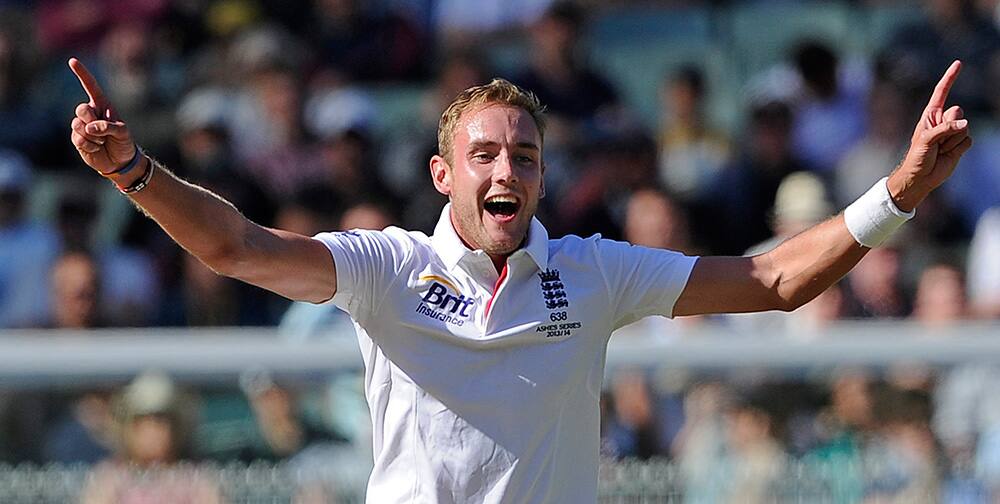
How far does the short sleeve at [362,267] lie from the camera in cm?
467

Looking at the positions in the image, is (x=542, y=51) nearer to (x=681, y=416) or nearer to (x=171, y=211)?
(x=681, y=416)

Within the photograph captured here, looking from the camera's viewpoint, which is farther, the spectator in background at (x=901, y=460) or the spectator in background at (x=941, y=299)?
the spectator in background at (x=941, y=299)

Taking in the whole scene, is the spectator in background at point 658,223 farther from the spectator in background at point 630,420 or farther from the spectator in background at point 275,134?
the spectator in background at point 275,134

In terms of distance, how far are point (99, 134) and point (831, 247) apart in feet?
6.53

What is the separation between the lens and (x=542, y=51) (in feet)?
35.3

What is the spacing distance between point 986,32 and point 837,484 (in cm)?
474

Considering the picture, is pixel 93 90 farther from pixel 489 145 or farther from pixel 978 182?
pixel 978 182

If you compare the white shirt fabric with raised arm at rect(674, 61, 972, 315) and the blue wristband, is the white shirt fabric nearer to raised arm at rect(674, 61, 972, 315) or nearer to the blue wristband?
raised arm at rect(674, 61, 972, 315)

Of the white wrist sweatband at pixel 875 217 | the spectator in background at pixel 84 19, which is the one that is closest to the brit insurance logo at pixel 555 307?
the white wrist sweatband at pixel 875 217

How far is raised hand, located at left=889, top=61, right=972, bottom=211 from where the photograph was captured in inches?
184

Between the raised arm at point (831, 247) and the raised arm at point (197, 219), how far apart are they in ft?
3.58

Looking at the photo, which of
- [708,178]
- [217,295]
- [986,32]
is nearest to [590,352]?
[217,295]

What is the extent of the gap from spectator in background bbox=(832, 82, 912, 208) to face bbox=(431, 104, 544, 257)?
18.1 feet

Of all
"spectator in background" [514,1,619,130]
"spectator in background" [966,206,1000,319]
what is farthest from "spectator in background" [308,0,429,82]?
"spectator in background" [966,206,1000,319]
